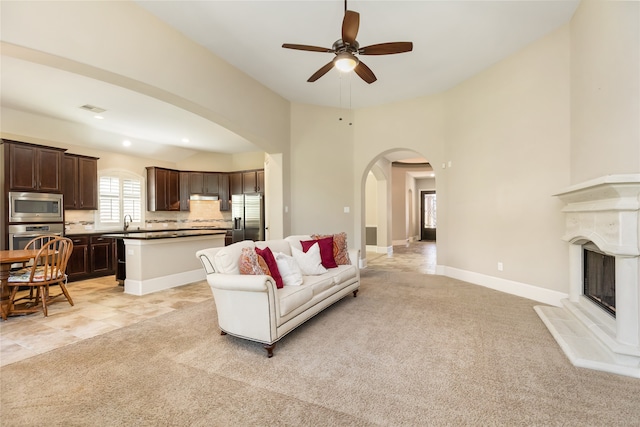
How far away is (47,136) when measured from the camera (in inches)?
224

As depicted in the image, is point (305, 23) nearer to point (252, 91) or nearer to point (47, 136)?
point (252, 91)

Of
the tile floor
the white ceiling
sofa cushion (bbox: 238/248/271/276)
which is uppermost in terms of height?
the white ceiling

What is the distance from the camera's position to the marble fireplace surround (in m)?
2.22

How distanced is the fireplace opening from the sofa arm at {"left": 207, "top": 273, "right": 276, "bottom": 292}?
3045 millimetres

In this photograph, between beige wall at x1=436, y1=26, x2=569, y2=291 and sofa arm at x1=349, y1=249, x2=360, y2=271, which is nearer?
beige wall at x1=436, y1=26, x2=569, y2=291

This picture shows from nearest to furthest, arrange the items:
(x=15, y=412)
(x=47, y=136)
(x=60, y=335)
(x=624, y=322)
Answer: (x=15, y=412), (x=624, y=322), (x=60, y=335), (x=47, y=136)

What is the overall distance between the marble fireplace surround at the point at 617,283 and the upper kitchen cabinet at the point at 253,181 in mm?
6654

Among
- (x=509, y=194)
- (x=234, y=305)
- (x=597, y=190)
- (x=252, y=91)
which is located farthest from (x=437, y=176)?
(x=234, y=305)

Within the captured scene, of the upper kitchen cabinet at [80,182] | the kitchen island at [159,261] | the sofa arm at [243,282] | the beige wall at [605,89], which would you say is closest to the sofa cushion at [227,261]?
the sofa arm at [243,282]

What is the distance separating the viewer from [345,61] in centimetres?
300

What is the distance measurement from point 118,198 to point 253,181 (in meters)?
3.18

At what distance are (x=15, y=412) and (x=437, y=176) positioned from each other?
6045 millimetres

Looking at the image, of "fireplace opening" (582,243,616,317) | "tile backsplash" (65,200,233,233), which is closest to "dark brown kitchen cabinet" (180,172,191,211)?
"tile backsplash" (65,200,233,233)

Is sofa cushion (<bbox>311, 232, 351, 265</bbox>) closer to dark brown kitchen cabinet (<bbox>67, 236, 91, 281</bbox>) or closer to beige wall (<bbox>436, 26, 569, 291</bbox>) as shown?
beige wall (<bbox>436, 26, 569, 291</bbox>)
